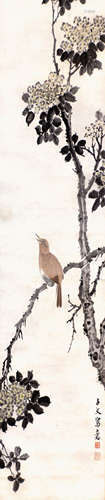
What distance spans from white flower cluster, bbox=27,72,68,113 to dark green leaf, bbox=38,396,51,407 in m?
0.76

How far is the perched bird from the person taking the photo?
1.64 metres

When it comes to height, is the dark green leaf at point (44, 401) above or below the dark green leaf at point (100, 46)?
below

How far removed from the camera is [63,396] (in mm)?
1648

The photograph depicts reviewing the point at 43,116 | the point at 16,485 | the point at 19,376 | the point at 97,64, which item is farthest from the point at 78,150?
the point at 16,485

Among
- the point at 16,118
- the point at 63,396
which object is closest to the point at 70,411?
the point at 63,396

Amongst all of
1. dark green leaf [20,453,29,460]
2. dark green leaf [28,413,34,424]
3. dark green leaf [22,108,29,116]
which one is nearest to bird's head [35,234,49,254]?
dark green leaf [22,108,29,116]

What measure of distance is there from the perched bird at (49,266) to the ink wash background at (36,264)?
0.01 metres

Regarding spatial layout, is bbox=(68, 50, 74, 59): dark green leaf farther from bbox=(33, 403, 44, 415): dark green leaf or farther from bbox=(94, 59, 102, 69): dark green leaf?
bbox=(33, 403, 44, 415): dark green leaf

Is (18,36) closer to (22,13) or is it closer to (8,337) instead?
(22,13)

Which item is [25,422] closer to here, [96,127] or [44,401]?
[44,401]

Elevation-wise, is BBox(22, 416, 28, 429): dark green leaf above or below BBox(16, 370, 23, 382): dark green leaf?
below

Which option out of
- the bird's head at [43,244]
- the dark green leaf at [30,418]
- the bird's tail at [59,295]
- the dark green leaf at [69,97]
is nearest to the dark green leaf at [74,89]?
the dark green leaf at [69,97]

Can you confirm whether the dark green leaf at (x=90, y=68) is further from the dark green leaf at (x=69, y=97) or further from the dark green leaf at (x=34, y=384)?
the dark green leaf at (x=34, y=384)

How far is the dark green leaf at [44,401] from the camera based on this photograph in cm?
164
